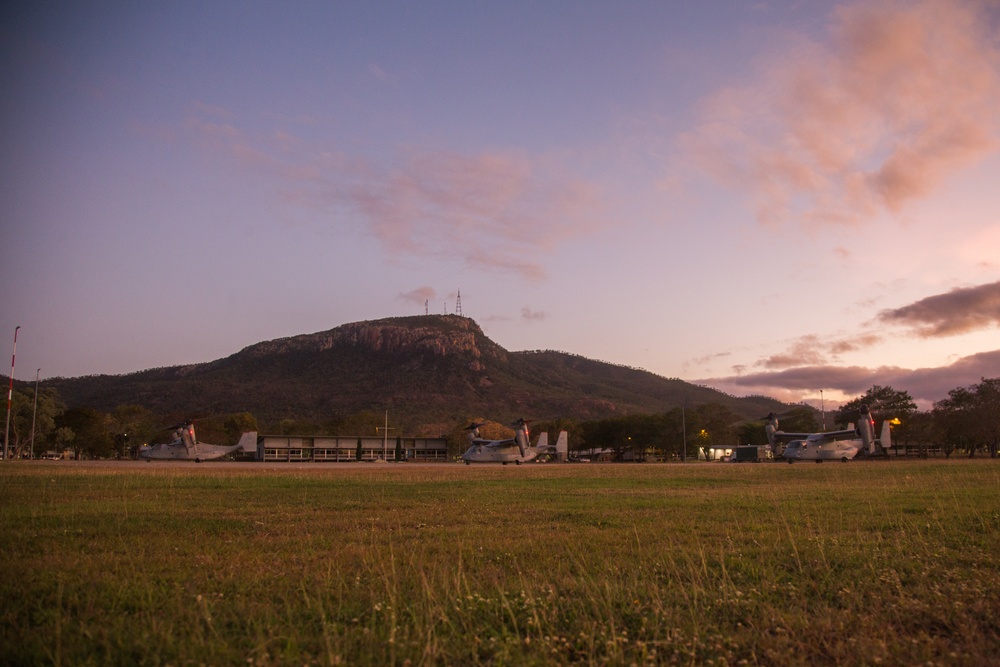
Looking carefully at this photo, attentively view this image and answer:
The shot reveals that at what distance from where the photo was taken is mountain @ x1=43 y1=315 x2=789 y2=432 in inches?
5571

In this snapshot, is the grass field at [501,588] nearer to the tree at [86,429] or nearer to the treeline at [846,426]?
the treeline at [846,426]

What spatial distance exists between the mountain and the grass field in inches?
4954

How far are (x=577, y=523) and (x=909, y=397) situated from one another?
4434 inches

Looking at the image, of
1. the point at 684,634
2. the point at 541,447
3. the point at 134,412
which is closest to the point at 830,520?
the point at 684,634

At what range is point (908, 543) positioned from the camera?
30.4 ft

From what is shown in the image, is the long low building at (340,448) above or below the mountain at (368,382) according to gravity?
below

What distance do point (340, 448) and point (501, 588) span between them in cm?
11190

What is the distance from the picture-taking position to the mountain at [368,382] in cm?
14150

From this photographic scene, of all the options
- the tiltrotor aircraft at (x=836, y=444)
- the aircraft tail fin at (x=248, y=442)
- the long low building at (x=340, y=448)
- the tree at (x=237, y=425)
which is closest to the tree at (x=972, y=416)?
the tiltrotor aircraft at (x=836, y=444)

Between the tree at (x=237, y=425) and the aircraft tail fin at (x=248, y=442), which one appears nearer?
the aircraft tail fin at (x=248, y=442)

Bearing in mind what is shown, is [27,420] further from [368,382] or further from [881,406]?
[881,406]

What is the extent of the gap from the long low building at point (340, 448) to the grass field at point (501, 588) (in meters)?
93.0

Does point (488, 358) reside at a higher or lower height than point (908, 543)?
higher

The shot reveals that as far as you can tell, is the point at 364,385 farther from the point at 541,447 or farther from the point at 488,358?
the point at 541,447
